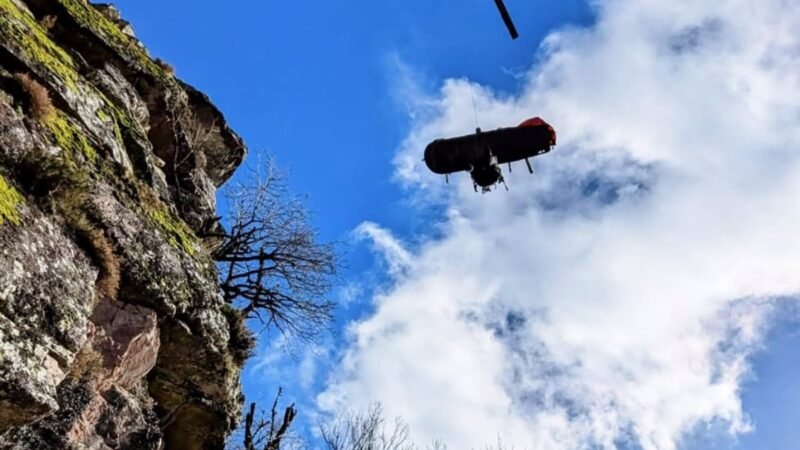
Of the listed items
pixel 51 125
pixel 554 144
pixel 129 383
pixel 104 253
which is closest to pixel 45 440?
pixel 129 383

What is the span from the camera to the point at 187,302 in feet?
20.9

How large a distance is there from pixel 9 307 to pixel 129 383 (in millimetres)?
2026

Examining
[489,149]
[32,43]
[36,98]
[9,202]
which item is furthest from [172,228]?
[489,149]

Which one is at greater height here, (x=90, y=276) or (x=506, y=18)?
(x=506, y=18)

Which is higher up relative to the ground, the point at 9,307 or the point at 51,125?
the point at 51,125

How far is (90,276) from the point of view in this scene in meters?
5.14

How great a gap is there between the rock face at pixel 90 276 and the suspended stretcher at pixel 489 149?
5226 mm

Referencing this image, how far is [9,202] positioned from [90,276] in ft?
2.76

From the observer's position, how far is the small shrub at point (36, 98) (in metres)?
5.70

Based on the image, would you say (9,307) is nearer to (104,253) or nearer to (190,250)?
(104,253)

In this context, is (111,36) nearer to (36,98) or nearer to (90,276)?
(36,98)

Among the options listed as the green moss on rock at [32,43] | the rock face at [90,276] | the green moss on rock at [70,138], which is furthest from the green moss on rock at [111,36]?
the green moss on rock at [70,138]

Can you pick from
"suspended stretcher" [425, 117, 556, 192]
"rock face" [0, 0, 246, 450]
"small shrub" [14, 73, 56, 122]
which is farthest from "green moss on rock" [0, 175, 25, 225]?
"suspended stretcher" [425, 117, 556, 192]

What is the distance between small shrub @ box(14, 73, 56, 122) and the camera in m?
5.70
